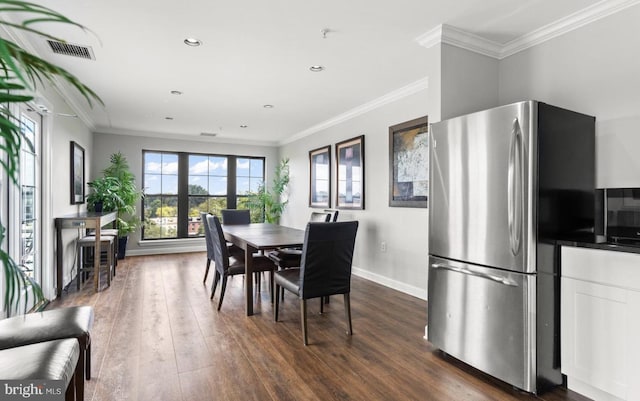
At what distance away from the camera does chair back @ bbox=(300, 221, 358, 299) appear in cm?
281

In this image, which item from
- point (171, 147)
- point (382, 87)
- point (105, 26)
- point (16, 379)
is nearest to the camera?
point (16, 379)

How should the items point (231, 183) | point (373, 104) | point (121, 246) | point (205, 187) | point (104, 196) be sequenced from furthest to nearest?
point (231, 183) → point (205, 187) → point (121, 246) → point (104, 196) → point (373, 104)

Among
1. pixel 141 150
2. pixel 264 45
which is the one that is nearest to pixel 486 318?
pixel 264 45

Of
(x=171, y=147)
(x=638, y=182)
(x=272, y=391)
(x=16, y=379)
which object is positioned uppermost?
(x=171, y=147)

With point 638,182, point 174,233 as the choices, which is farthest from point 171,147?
point 638,182

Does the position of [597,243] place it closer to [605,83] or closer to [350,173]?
[605,83]

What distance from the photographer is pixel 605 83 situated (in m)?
2.43

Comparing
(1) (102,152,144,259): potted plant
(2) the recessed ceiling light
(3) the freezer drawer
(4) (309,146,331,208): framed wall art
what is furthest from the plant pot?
(3) the freezer drawer

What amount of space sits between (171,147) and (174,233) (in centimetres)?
173

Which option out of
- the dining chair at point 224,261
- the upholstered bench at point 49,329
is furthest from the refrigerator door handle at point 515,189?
the upholstered bench at point 49,329

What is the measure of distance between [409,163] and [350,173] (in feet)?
4.31

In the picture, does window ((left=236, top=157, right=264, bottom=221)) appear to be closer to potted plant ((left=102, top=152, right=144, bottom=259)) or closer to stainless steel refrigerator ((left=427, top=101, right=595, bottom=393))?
potted plant ((left=102, top=152, right=144, bottom=259))

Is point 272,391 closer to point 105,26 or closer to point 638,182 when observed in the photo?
point 638,182

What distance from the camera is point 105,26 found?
2.74 meters
